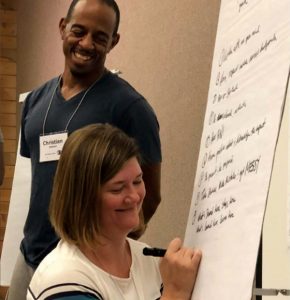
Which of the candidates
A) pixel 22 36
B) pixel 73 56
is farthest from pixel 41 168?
pixel 22 36

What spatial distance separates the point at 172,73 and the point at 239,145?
1.18 m

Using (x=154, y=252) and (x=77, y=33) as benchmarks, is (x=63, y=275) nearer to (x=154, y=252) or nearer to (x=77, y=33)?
(x=154, y=252)

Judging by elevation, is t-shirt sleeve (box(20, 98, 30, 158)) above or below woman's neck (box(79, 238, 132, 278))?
above

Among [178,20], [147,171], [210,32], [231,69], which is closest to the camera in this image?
[231,69]

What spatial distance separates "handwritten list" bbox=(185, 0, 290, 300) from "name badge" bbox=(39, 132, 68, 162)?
0.52 meters

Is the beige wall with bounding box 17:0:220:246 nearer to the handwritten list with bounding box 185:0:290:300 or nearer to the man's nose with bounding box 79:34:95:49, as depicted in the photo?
the man's nose with bounding box 79:34:95:49

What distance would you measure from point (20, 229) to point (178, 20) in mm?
1228

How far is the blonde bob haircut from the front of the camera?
1.26m

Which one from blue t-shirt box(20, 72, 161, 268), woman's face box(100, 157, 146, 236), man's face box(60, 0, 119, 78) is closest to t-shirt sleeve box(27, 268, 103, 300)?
woman's face box(100, 157, 146, 236)

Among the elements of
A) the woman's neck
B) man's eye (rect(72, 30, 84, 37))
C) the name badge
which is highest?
man's eye (rect(72, 30, 84, 37))

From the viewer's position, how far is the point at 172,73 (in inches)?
90.9

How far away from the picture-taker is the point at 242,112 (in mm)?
1182

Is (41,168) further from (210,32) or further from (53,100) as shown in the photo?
(210,32)

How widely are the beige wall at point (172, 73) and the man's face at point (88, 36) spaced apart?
43cm
